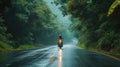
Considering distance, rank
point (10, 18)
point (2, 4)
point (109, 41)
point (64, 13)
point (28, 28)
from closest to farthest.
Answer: point (109, 41)
point (2, 4)
point (64, 13)
point (10, 18)
point (28, 28)

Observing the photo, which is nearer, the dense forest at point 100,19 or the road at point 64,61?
the road at point 64,61

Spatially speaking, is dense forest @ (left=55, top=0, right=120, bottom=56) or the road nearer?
the road

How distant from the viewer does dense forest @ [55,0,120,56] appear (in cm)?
2923

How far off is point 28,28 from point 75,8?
1075 inches

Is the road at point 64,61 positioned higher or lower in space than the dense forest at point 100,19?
lower

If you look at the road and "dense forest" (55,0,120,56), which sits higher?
"dense forest" (55,0,120,56)

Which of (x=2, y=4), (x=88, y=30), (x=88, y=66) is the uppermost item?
(x=2, y=4)

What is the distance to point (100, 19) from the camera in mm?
33500

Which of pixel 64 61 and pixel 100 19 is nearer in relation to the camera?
pixel 64 61

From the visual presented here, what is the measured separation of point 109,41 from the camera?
30.4 meters

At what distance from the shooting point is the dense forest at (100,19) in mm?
29228

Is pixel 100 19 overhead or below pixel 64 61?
overhead

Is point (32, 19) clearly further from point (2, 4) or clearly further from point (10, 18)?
point (2, 4)

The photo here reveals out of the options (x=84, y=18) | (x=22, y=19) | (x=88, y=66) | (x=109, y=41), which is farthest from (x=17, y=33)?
(x=88, y=66)
